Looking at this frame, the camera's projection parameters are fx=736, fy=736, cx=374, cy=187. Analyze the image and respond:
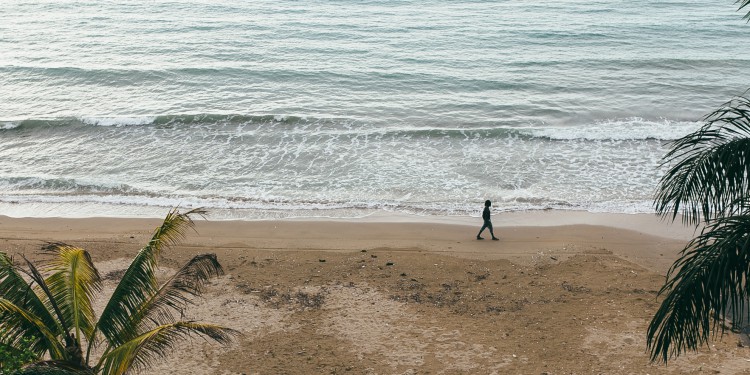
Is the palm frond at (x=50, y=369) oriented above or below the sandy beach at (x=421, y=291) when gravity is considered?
above

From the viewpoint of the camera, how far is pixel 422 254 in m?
15.8

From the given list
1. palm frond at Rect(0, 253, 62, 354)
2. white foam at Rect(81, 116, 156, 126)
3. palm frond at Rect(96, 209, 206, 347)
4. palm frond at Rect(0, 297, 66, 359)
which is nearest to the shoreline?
palm frond at Rect(96, 209, 206, 347)

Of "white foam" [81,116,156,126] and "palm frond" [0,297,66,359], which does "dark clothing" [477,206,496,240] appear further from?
"white foam" [81,116,156,126]

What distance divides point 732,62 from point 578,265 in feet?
76.0

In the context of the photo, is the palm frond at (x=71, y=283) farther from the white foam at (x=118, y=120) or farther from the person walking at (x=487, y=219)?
the white foam at (x=118, y=120)

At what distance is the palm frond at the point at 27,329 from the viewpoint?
7333 mm

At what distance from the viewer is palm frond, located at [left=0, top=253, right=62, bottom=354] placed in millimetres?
7617

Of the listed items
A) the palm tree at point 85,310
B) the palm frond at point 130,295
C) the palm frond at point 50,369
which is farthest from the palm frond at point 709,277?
the palm frond at point 50,369

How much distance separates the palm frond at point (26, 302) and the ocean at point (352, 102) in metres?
10.9

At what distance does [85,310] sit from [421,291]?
274 inches

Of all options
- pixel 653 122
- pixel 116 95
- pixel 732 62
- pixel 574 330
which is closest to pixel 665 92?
pixel 653 122

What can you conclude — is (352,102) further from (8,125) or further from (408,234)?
(408,234)

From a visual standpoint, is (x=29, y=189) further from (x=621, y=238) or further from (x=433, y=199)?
(x=621, y=238)

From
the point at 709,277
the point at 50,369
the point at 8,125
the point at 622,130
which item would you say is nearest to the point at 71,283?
the point at 50,369
